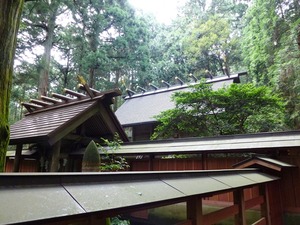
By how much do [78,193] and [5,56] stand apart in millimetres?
3147

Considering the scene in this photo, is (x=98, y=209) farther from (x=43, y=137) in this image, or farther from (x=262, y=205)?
(x=43, y=137)

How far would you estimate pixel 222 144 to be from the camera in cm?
607

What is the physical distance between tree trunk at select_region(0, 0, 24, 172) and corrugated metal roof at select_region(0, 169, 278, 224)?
8.41ft

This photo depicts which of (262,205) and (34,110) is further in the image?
(34,110)

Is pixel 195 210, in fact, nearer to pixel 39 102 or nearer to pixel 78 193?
pixel 78 193

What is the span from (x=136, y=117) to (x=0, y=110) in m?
12.1

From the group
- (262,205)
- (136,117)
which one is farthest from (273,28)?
(262,205)

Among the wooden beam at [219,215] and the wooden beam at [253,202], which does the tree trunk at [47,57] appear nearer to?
the wooden beam at [253,202]

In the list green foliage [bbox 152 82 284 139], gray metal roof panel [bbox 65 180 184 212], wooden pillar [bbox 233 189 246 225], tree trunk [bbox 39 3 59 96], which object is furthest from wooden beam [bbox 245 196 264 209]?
tree trunk [bbox 39 3 59 96]

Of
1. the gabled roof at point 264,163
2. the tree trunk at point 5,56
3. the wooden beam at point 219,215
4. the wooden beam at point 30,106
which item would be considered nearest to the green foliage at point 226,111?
the gabled roof at point 264,163

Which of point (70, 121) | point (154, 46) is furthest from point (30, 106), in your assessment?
point (154, 46)

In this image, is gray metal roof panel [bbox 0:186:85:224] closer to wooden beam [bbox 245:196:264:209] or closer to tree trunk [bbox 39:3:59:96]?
wooden beam [bbox 245:196:264:209]

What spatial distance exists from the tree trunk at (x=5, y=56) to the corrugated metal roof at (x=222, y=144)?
13.8ft

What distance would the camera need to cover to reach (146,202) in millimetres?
1621
